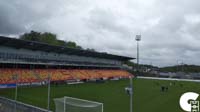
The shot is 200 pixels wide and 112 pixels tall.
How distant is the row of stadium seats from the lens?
140 ft

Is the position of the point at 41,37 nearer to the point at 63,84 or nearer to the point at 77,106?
the point at 63,84

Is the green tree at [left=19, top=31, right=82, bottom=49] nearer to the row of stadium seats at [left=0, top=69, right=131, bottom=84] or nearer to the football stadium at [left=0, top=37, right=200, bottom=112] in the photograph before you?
the football stadium at [left=0, top=37, right=200, bottom=112]

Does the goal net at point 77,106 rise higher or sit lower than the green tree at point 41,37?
lower

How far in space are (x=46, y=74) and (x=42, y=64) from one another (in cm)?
282

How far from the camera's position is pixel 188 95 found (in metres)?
12.4

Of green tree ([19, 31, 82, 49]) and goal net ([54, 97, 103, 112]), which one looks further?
green tree ([19, 31, 82, 49])

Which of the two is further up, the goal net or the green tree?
the green tree

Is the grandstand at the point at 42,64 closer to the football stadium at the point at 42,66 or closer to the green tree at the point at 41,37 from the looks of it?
the football stadium at the point at 42,66

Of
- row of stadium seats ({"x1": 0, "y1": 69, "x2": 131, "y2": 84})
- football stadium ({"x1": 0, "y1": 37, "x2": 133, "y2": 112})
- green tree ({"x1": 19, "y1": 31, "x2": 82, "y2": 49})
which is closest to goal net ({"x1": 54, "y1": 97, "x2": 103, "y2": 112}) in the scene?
row of stadium seats ({"x1": 0, "y1": 69, "x2": 131, "y2": 84})

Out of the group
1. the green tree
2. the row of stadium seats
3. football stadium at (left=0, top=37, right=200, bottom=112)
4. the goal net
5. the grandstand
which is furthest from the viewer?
the green tree

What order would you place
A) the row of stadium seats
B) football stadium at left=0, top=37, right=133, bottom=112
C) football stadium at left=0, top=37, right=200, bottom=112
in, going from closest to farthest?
football stadium at left=0, top=37, right=200, bottom=112 → the row of stadium seats → football stadium at left=0, top=37, right=133, bottom=112

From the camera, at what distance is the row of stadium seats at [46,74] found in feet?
140

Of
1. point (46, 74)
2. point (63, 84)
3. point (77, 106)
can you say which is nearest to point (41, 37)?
point (46, 74)

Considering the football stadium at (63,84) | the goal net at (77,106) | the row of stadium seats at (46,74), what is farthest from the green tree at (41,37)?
the goal net at (77,106)
